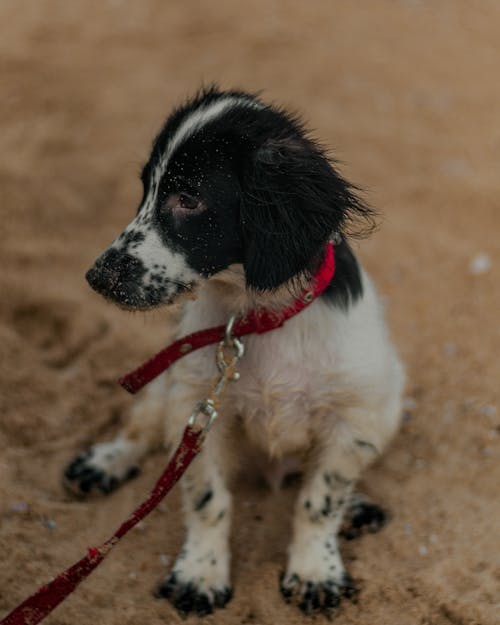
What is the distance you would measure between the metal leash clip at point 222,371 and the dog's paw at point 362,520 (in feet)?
2.91

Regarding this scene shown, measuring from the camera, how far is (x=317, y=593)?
9.80ft

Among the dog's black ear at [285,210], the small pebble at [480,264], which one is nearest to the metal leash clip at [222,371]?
the dog's black ear at [285,210]

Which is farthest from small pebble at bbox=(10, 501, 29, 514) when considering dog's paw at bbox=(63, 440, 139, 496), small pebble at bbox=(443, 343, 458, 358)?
small pebble at bbox=(443, 343, 458, 358)

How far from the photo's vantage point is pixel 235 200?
2.59 m

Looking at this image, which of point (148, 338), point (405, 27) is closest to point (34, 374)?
point (148, 338)

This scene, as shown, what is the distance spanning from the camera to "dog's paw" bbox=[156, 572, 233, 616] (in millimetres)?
3004

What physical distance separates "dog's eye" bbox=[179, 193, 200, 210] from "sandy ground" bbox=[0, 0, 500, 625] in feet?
4.62

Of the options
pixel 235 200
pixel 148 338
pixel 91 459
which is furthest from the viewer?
pixel 148 338

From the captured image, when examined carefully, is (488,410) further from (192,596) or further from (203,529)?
(192,596)

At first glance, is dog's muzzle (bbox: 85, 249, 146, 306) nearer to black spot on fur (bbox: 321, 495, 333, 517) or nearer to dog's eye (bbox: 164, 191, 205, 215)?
dog's eye (bbox: 164, 191, 205, 215)

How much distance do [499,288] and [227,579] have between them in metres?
2.71

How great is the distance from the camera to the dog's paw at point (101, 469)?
3.69 metres

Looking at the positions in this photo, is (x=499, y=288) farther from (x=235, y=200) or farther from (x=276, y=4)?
(x=276, y=4)

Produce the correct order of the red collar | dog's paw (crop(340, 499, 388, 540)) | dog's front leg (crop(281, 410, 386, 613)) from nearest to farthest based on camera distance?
1. the red collar
2. dog's front leg (crop(281, 410, 386, 613))
3. dog's paw (crop(340, 499, 388, 540))
